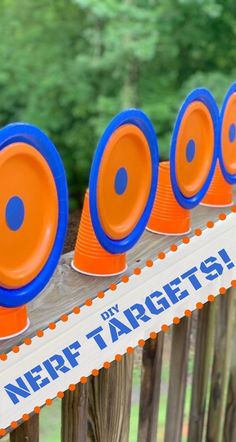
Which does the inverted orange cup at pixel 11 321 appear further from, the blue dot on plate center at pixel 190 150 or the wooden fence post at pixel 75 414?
the blue dot on plate center at pixel 190 150

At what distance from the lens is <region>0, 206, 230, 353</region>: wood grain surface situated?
2.31 feet

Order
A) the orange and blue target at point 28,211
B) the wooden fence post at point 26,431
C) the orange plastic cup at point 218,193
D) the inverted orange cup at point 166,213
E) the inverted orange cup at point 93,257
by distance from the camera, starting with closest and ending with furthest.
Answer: the orange and blue target at point 28,211, the wooden fence post at point 26,431, the inverted orange cup at point 93,257, the inverted orange cup at point 166,213, the orange plastic cup at point 218,193

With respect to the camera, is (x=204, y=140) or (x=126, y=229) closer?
(x=126, y=229)

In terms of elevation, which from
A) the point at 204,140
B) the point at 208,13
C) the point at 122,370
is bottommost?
the point at 122,370

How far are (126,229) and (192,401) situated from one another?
1.45ft

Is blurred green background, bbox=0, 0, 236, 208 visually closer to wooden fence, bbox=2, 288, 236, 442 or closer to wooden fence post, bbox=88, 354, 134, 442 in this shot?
wooden fence, bbox=2, 288, 236, 442

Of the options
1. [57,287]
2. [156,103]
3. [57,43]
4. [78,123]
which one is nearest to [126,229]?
[57,287]

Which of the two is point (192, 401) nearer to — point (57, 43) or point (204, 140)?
point (204, 140)

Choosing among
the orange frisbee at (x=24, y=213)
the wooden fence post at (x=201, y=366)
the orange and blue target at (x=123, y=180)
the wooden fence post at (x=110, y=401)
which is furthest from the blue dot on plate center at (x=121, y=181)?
the wooden fence post at (x=201, y=366)

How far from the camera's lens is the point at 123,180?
0.76 m

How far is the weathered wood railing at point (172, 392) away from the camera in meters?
0.77

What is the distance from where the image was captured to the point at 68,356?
69cm

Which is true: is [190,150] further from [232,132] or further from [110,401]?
[110,401]

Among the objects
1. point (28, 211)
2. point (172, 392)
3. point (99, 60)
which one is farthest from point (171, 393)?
point (99, 60)
